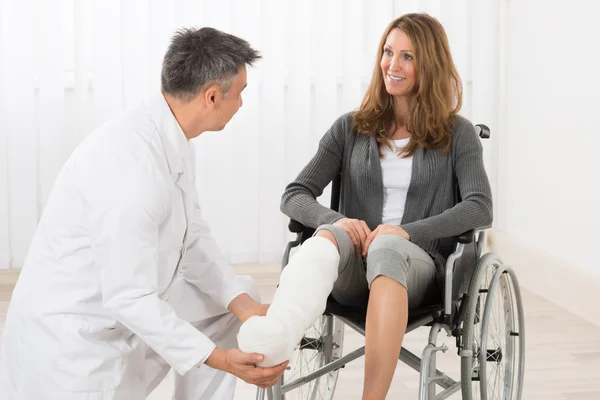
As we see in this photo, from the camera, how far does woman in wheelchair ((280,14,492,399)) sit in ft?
7.16

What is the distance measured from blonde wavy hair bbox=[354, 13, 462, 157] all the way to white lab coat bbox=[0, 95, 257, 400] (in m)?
0.67

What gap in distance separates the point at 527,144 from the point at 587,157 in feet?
1.83

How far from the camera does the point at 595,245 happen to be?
132 inches

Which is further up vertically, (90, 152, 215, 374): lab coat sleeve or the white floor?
(90, 152, 215, 374): lab coat sleeve

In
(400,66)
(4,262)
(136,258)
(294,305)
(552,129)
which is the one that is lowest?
(4,262)

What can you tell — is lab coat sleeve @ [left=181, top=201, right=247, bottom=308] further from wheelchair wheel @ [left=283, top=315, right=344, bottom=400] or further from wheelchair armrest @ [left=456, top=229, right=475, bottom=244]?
wheelchair armrest @ [left=456, top=229, right=475, bottom=244]

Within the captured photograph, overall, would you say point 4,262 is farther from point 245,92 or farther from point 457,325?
point 457,325

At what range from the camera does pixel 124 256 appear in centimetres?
167

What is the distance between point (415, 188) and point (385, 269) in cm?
41

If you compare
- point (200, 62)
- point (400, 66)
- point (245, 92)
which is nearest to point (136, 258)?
point (200, 62)

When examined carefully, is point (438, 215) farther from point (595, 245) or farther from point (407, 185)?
point (595, 245)

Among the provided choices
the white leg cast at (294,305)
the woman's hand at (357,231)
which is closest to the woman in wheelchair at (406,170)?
the woman's hand at (357,231)

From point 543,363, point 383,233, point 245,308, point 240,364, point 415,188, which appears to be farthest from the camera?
point 543,363

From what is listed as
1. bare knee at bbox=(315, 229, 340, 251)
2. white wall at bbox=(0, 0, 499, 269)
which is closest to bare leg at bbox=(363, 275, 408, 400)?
bare knee at bbox=(315, 229, 340, 251)
